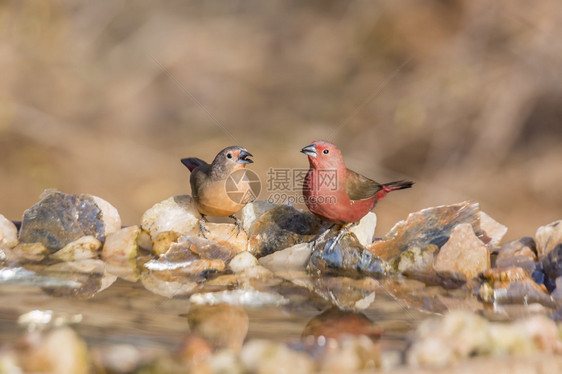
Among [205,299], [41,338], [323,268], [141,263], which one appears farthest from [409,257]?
[41,338]

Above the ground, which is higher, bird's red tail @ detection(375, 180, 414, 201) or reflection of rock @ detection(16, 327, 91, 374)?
bird's red tail @ detection(375, 180, 414, 201)

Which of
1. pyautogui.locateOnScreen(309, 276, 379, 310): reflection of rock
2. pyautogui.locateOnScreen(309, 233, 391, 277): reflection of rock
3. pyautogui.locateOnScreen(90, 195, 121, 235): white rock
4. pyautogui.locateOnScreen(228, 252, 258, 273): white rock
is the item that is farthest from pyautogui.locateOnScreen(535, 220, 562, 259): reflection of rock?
pyautogui.locateOnScreen(90, 195, 121, 235): white rock

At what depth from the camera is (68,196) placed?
123 inches

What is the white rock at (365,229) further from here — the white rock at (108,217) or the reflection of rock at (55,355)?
the reflection of rock at (55,355)

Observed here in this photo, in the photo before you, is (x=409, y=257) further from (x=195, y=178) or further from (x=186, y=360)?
(x=186, y=360)

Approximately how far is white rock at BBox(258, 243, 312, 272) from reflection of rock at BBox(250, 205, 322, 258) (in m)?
0.15

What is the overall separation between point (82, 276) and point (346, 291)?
102 cm

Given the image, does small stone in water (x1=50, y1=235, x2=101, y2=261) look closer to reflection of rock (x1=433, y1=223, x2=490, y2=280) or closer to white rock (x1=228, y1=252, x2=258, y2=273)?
white rock (x1=228, y1=252, x2=258, y2=273)

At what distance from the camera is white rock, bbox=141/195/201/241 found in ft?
10.3

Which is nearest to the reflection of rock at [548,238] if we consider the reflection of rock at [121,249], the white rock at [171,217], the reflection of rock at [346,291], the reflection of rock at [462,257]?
the reflection of rock at [462,257]

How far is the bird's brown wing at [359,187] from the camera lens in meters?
2.98

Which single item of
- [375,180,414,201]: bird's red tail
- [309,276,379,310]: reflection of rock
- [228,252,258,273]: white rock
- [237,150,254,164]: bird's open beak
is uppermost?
[237,150,254,164]: bird's open beak

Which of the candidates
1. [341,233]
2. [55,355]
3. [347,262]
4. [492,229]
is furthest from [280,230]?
[55,355]

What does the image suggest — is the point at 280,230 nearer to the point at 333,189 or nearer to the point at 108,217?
the point at 333,189
